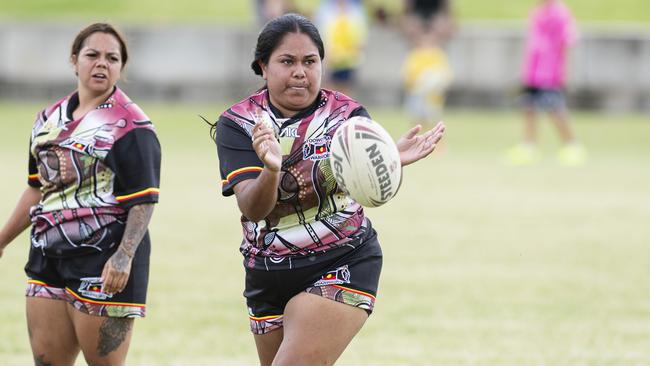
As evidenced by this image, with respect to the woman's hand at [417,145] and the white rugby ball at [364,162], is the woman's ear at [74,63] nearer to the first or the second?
the white rugby ball at [364,162]

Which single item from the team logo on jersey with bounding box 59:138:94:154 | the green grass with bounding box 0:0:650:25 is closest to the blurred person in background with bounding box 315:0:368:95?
the green grass with bounding box 0:0:650:25

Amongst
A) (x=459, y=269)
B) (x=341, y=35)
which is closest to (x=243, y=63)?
(x=341, y=35)

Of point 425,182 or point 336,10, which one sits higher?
point 336,10

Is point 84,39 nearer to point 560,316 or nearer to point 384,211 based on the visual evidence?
point 560,316

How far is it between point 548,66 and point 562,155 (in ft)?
4.17

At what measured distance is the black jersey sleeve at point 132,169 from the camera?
564cm

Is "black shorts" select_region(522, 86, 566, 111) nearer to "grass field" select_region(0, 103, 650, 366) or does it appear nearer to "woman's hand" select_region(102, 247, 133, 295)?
"grass field" select_region(0, 103, 650, 366)

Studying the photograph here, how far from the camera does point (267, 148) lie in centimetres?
483

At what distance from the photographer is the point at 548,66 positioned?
18.2 metres

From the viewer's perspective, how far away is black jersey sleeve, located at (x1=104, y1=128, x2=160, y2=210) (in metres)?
5.64

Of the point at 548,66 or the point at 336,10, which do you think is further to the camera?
the point at 336,10

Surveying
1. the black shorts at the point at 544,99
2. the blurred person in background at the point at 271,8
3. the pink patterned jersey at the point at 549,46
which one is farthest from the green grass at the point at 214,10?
the black shorts at the point at 544,99

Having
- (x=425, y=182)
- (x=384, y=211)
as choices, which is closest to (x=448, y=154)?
(x=425, y=182)

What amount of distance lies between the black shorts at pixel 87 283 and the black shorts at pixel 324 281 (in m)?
0.60
